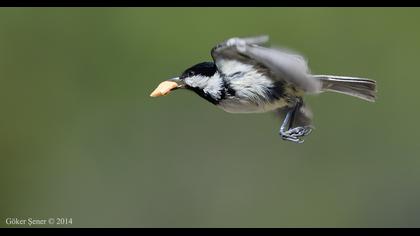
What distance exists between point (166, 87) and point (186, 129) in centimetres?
401

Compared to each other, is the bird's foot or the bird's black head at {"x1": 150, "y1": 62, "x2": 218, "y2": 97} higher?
the bird's black head at {"x1": 150, "y1": 62, "x2": 218, "y2": 97}

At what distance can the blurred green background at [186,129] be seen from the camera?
668 cm

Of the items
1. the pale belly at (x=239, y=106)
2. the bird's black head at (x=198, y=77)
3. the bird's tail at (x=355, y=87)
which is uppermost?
the bird's black head at (x=198, y=77)

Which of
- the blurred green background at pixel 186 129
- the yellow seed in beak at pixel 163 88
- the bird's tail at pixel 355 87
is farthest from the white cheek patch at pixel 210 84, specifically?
the blurred green background at pixel 186 129

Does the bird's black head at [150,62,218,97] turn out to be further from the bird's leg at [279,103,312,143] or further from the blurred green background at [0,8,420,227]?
the blurred green background at [0,8,420,227]

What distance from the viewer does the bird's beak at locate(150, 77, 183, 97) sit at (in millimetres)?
2622

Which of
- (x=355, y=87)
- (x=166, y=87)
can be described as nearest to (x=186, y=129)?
(x=355, y=87)

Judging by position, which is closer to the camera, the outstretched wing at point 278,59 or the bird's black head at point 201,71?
the outstretched wing at point 278,59

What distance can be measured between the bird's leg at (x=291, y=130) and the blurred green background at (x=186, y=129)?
2.89 m

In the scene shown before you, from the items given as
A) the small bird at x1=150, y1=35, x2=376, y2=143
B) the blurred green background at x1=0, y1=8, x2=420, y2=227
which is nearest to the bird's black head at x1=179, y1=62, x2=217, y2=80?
the small bird at x1=150, y1=35, x2=376, y2=143

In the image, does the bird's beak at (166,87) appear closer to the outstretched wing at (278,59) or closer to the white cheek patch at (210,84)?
the white cheek patch at (210,84)

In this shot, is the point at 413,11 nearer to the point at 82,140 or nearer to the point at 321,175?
the point at 321,175

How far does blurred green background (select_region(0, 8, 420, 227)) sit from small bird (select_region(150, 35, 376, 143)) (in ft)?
9.37

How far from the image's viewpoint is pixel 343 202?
690cm
